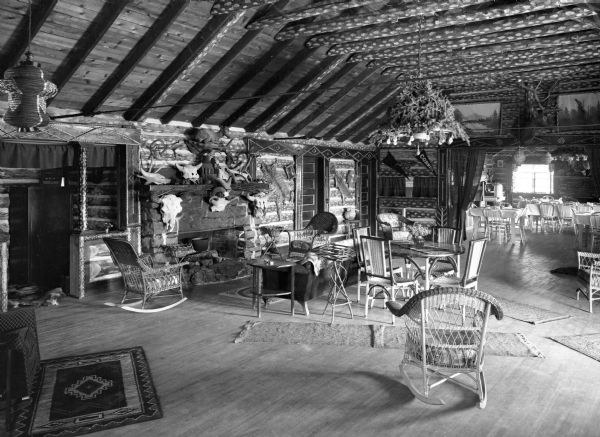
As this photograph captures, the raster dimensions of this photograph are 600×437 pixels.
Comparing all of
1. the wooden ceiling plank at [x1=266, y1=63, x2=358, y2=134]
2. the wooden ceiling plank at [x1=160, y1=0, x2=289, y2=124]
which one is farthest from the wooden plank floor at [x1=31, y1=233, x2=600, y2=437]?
the wooden ceiling plank at [x1=266, y1=63, x2=358, y2=134]

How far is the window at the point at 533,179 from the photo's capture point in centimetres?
2028

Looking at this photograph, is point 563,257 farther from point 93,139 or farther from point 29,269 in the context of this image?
point 29,269

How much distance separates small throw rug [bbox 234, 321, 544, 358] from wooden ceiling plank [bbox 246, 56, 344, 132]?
405cm

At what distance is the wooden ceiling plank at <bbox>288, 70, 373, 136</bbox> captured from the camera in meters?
9.81

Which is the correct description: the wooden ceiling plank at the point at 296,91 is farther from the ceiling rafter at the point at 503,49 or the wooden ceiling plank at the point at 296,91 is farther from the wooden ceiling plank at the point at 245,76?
the ceiling rafter at the point at 503,49

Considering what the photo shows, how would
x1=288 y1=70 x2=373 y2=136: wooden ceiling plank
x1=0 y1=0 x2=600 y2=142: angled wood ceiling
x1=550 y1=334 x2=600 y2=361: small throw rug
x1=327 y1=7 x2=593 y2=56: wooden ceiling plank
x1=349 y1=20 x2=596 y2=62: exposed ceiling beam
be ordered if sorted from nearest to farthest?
x1=550 y1=334 x2=600 y2=361: small throw rug → x1=0 y1=0 x2=600 y2=142: angled wood ceiling → x1=327 y1=7 x2=593 y2=56: wooden ceiling plank → x1=349 y1=20 x2=596 y2=62: exposed ceiling beam → x1=288 y1=70 x2=373 y2=136: wooden ceiling plank

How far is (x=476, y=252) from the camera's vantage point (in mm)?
6238

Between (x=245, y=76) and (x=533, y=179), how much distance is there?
15.9 metres

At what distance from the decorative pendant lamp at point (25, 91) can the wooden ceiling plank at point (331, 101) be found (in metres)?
5.83

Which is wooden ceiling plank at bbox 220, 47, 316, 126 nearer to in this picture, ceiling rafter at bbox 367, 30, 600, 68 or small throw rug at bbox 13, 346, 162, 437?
ceiling rafter at bbox 367, 30, 600, 68

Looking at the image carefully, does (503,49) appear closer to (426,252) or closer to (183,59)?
(426,252)

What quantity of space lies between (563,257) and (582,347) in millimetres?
6536

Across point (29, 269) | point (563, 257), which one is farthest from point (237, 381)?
point (563, 257)

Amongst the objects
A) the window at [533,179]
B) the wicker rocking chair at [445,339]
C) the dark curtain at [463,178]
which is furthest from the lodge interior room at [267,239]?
the window at [533,179]
